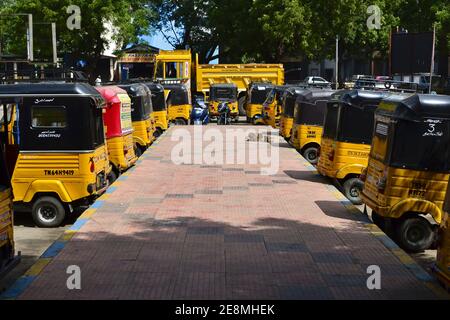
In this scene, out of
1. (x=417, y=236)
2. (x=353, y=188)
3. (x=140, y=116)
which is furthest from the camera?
(x=140, y=116)

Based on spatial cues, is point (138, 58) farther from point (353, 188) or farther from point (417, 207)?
point (417, 207)

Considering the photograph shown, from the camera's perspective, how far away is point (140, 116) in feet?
62.3

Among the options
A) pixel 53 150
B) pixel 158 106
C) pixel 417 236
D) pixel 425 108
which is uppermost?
pixel 425 108

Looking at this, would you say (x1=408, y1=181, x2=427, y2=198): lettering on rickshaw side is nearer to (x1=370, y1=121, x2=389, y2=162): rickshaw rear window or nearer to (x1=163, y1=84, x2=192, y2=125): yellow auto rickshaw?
(x1=370, y1=121, x2=389, y2=162): rickshaw rear window

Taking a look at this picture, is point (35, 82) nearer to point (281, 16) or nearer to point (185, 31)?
point (281, 16)

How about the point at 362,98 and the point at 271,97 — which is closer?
the point at 362,98

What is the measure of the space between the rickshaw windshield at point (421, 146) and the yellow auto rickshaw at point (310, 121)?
8.93 meters

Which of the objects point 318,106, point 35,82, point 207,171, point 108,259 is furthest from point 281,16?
point 108,259

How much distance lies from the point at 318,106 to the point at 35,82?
30.4ft

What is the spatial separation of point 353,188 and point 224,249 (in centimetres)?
605

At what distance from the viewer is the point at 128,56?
4981cm

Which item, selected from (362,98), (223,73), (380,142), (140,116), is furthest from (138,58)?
(380,142)

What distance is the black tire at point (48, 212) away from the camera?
11680mm
